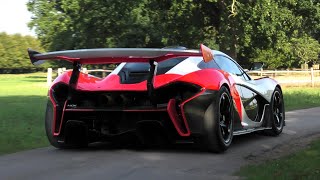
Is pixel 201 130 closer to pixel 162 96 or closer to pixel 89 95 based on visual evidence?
pixel 162 96

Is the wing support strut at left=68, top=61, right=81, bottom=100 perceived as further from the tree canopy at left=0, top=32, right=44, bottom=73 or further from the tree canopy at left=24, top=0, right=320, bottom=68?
the tree canopy at left=0, top=32, right=44, bottom=73

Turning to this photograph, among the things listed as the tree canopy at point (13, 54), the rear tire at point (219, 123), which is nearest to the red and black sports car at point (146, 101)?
the rear tire at point (219, 123)

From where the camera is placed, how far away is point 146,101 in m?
7.05

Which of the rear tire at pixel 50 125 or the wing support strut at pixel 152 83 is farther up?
the wing support strut at pixel 152 83

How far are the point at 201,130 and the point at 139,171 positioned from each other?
130 cm

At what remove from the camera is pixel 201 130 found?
6871mm

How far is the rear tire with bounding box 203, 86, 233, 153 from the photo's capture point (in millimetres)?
6879

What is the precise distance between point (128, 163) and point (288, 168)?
6.53ft

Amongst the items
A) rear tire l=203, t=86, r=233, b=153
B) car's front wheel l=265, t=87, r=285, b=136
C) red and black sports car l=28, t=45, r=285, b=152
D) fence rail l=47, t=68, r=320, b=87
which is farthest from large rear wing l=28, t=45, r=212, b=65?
fence rail l=47, t=68, r=320, b=87

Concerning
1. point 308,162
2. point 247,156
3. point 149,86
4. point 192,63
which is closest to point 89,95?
point 149,86

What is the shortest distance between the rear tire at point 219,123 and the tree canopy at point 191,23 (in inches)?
793

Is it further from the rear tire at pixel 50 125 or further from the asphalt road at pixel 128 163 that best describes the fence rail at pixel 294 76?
the asphalt road at pixel 128 163

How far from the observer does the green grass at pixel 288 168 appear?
18.0 ft

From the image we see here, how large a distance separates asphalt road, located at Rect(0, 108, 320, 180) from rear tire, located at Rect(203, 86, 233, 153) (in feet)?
0.51
